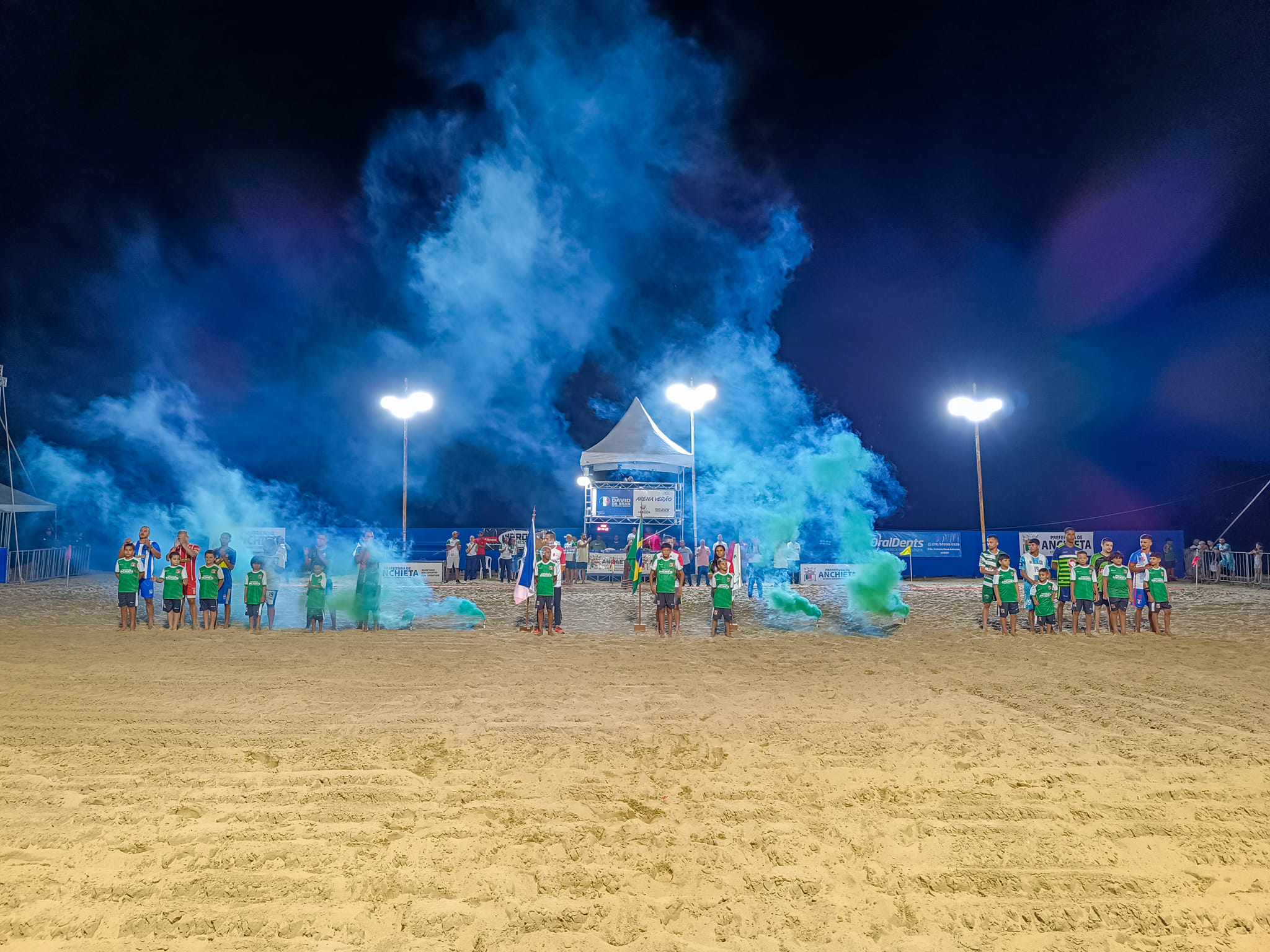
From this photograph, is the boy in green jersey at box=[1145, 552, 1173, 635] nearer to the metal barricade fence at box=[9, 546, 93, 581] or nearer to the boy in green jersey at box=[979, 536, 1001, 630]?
the boy in green jersey at box=[979, 536, 1001, 630]

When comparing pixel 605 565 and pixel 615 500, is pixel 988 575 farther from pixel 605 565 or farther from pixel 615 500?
pixel 615 500

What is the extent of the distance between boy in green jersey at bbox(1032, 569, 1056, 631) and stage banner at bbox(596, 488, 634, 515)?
14.8m

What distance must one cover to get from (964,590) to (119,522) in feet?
116

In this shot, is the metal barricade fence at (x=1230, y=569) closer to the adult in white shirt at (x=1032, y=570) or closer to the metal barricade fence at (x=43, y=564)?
the adult in white shirt at (x=1032, y=570)

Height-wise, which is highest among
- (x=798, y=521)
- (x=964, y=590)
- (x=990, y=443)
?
(x=990, y=443)

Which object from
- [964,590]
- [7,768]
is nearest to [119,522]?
[7,768]

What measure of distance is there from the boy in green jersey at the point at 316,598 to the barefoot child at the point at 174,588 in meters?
2.22

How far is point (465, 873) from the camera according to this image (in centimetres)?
331

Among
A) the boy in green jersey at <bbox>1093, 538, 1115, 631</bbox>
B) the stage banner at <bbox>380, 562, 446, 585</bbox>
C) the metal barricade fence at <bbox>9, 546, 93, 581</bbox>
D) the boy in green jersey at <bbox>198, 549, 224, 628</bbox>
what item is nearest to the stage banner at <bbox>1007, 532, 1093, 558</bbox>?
the boy in green jersey at <bbox>1093, 538, 1115, 631</bbox>

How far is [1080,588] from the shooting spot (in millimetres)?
11633

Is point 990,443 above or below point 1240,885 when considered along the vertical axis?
above

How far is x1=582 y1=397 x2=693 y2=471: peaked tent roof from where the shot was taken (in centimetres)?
2489

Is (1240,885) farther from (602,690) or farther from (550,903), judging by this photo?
(602,690)

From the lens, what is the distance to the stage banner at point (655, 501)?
2447 centimetres
